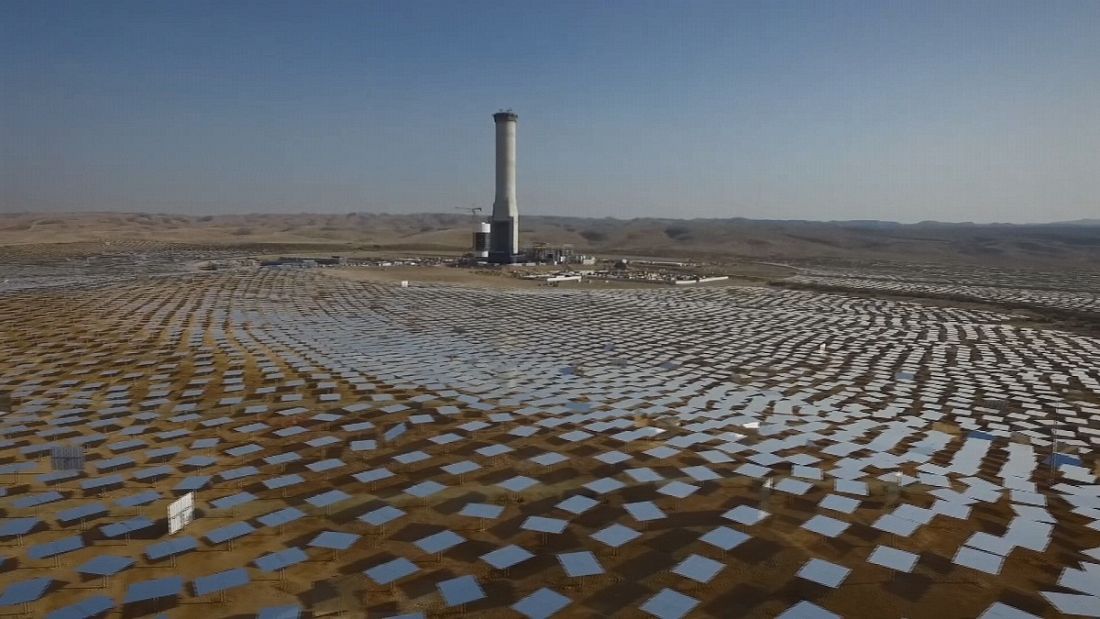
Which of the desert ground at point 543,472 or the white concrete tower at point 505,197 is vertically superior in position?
the white concrete tower at point 505,197

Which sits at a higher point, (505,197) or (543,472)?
(505,197)

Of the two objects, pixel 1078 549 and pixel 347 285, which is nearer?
pixel 1078 549

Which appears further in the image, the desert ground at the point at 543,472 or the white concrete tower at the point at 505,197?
the white concrete tower at the point at 505,197

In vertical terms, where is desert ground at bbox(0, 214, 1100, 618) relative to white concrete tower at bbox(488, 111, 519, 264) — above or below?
below

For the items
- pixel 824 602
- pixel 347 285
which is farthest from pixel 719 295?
pixel 824 602

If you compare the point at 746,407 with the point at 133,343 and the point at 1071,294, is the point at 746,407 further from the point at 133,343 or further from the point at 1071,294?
the point at 1071,294
